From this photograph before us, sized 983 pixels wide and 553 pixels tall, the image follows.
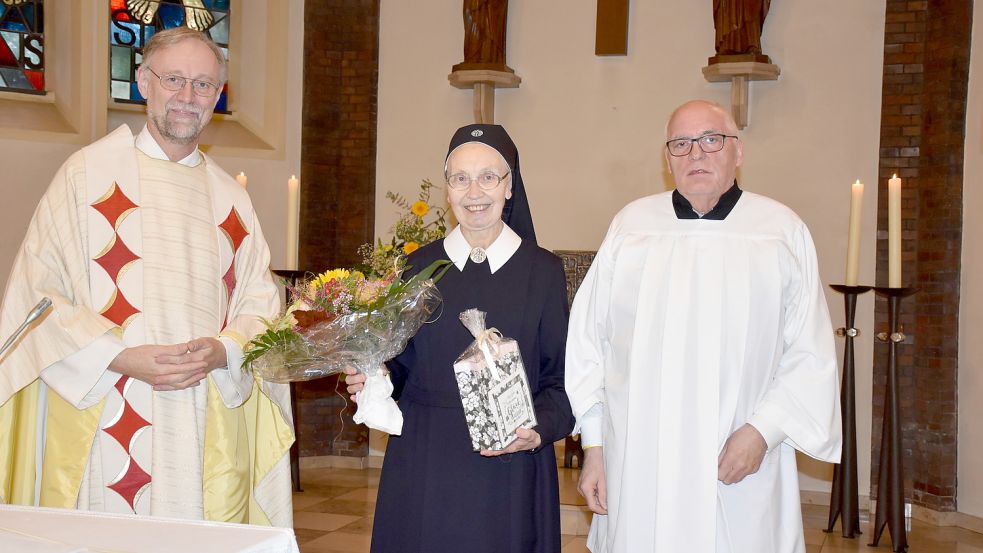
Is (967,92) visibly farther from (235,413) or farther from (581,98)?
(235,413)

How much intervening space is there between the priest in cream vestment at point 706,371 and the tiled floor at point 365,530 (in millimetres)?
3033

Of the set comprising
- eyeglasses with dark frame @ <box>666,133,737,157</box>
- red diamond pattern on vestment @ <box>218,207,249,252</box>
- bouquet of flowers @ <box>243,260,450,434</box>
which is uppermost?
eyeglasses with dark frame @ <box>666,133,737,157</box>

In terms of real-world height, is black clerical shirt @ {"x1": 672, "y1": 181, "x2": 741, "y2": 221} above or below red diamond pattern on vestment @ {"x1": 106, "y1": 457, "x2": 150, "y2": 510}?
above

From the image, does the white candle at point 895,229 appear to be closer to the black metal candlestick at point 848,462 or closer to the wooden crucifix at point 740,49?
the black metal candlestick at point 848,462

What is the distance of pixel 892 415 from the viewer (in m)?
6.12

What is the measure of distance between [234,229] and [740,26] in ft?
15.9

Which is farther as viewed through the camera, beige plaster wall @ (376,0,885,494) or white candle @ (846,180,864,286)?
beige plaster wall @ (376,0,885,494)

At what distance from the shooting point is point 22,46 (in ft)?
26.1

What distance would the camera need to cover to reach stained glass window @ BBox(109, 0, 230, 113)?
823 centimetres

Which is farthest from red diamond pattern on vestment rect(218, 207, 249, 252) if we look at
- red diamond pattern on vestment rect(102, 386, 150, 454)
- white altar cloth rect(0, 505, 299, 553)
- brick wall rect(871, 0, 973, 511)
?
brick wall rect(871, 0, 973, 511)

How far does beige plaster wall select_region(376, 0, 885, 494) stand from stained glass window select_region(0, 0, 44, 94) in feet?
8.97

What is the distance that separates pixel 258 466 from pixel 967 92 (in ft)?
18.3

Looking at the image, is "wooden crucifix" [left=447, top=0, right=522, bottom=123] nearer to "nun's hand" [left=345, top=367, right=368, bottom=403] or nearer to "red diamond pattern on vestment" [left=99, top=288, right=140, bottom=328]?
"red diamond pattern on vestment" [left=99, top=288, right=140, bottom=328]

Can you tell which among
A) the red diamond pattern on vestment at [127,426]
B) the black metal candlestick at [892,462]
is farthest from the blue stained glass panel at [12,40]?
the black metal candlestick at [892,462]
